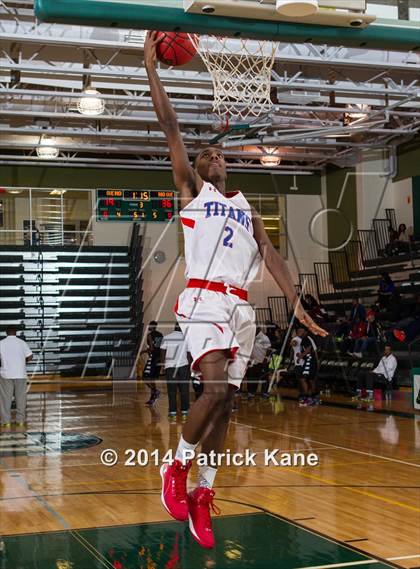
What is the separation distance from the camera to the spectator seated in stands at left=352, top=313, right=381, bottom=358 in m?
16.8

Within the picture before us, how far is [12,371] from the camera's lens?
41.6 feet

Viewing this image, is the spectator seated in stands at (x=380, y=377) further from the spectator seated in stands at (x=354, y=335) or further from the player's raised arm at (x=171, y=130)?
the player's raised arm at (x=171, y=130)

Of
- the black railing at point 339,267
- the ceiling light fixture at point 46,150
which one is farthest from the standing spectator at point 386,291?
the ceiling light fixture at point 46,150

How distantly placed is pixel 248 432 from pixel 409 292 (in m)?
8.33

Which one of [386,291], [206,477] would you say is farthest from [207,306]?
[386,291]

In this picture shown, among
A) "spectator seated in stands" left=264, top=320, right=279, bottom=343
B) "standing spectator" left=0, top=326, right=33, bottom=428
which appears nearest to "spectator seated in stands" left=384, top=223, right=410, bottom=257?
"spectator seated in stands" left=264, top=320, right=279, bottom=343

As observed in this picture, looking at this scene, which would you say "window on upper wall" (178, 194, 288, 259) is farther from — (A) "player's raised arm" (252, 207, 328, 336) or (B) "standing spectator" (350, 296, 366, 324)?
(A) "player's raised arm" (252, 207, 328, 336)

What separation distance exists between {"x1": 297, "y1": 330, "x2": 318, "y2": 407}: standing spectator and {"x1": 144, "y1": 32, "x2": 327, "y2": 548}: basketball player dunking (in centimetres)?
1208

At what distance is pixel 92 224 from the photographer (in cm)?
2323

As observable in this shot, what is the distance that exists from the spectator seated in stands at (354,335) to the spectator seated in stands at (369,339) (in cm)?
15

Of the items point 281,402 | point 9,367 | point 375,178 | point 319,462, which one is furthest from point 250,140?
point 319,462

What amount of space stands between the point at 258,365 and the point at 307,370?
6.37ft

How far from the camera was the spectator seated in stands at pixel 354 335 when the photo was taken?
A: 1741cm

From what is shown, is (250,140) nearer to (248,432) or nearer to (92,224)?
(92,224)
